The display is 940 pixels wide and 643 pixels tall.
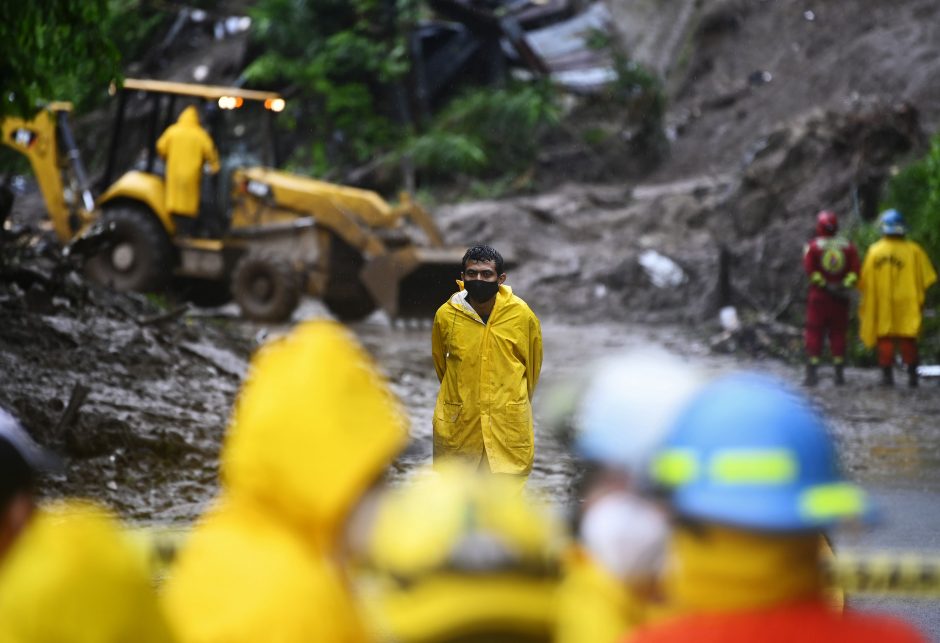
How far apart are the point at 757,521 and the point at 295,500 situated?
28.4 inches

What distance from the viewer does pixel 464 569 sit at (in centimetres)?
196

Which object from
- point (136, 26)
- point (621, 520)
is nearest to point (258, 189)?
point (621, 520)

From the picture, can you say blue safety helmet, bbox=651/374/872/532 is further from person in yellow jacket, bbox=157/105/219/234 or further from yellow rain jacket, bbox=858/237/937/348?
person in yellow jacket, bbox=157/105/219/234

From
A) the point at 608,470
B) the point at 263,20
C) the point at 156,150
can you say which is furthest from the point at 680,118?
the point at 608,470

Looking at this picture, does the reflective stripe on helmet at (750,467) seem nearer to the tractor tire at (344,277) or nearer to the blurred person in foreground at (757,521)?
the blurred person in foreground at (757,521)

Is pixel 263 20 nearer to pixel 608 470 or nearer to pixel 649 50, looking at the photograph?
pixel 649 50

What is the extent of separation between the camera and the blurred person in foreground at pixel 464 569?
1.97 m

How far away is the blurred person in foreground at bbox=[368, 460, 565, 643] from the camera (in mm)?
1970

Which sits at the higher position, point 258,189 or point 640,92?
point 640,92

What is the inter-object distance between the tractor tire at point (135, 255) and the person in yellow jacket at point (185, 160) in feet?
1.29

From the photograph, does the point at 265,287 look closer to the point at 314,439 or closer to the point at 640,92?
the point at 640,92

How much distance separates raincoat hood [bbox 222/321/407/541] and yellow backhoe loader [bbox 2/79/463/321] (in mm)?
15022

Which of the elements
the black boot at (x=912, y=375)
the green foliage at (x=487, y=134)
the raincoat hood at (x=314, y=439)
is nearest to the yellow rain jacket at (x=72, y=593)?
the raincoat hood at (x=314, y=439)

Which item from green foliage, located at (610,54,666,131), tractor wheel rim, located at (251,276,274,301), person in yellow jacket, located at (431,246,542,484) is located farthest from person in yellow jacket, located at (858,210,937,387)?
green foliage, located at (610,54,666,131)
